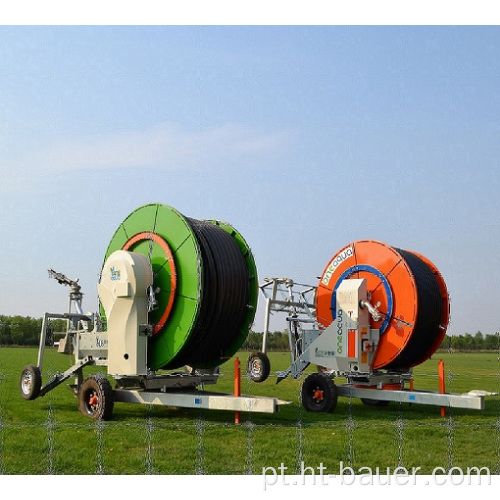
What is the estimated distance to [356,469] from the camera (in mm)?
9711

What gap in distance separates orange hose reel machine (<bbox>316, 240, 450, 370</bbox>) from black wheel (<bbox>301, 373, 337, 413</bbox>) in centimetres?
143

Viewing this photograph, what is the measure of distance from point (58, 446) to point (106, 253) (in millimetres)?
6034

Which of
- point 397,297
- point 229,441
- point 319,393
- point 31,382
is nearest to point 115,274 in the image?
point 31,382

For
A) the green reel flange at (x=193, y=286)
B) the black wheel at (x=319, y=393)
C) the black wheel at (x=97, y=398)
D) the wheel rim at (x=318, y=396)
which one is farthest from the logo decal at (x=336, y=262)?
the black wheel at (x=97, y=398)

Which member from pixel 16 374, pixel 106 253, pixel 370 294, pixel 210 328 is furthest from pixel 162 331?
pixel 16 374

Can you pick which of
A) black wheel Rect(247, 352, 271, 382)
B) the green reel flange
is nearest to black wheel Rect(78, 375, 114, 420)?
the green reel flange

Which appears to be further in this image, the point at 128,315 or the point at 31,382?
the point at 31,382

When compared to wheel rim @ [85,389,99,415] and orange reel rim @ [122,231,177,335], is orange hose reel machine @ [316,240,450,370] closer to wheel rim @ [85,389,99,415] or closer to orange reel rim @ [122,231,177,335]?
orange reel rim @ [122,231,177,335]

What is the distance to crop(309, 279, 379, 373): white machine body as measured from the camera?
52.9ft

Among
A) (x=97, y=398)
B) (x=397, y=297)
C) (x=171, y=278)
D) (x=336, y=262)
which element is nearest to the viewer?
(x=97, y=398)

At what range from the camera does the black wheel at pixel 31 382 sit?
16.0 metres

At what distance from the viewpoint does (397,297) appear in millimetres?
16250

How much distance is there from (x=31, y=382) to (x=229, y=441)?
6499 millimetres

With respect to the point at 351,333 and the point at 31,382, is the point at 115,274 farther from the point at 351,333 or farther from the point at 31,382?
the point at 351,333
